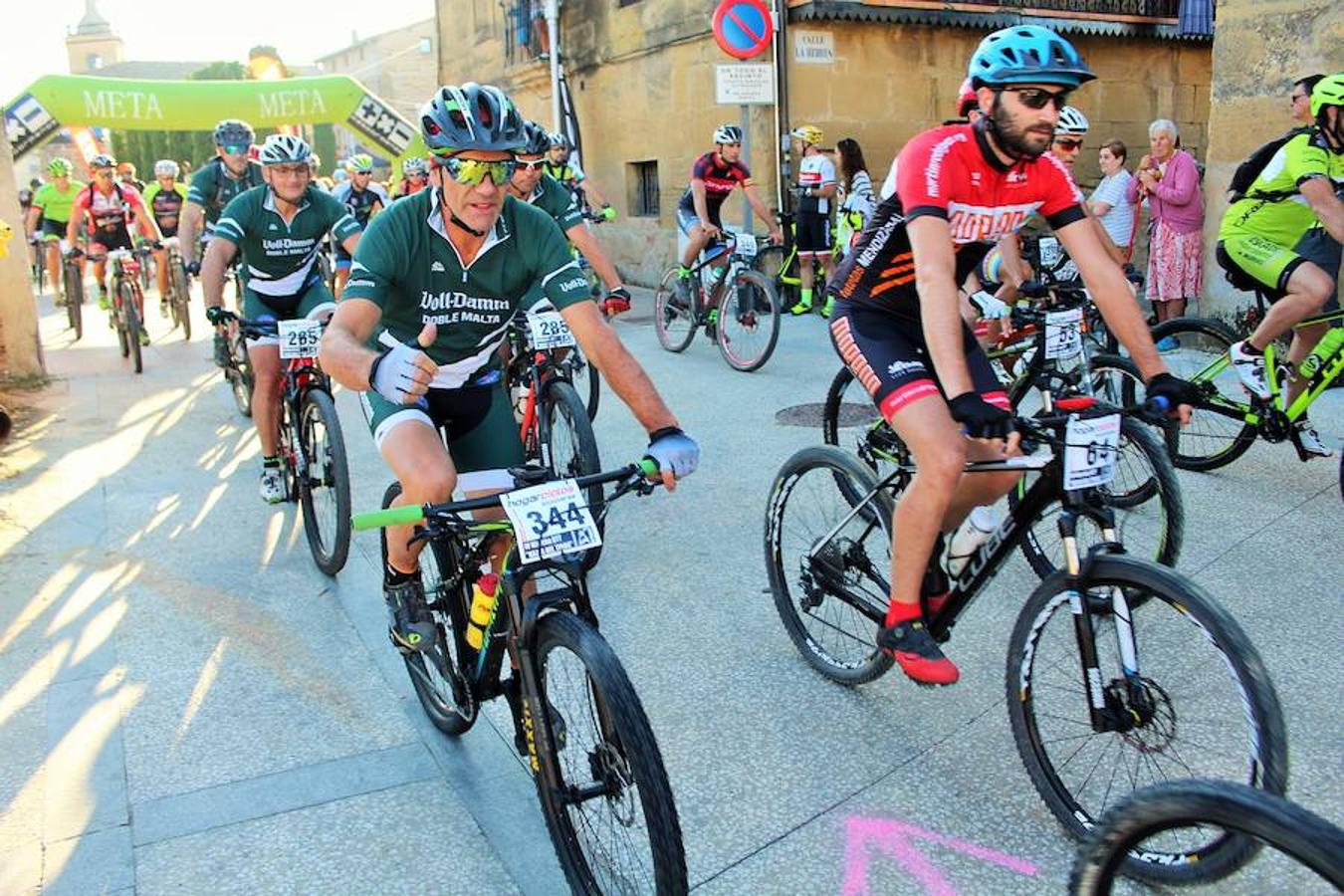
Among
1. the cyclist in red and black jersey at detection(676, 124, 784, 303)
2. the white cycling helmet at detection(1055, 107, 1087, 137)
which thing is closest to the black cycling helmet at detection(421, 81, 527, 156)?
the white cycling helmet at detection(1055, 107, 1087, 137)

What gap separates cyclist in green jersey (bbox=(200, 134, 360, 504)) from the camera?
627cm

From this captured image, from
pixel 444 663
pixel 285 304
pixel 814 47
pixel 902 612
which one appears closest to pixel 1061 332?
pixel 902 612

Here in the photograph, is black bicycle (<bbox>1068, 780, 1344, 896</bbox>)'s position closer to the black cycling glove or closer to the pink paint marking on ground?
the pink paint marking on ground

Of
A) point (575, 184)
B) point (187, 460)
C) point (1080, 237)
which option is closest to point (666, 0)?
point (575, 184)

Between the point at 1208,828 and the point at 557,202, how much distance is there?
19.9 ft

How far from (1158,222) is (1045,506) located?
7674 millimetres

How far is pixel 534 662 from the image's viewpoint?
2.73 meters

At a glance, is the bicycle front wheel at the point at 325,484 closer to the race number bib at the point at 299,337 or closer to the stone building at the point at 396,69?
the race number bib at the point at 299,337

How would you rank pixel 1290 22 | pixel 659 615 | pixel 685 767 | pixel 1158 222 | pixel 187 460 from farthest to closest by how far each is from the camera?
pixel 1158 222 < pixel 1290 22 < pixel 187 460 < pixel 659 615 < pixel 685 767

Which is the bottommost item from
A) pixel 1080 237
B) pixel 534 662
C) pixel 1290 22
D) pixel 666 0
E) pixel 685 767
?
pixel 685 767

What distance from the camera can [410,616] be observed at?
3408 millimetres

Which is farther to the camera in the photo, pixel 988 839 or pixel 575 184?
pixel 575 184

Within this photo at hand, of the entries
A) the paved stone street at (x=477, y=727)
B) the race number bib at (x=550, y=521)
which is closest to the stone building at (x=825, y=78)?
the paved stone street at (x=477, y=727)

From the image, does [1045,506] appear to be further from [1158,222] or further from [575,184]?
[575,184]
